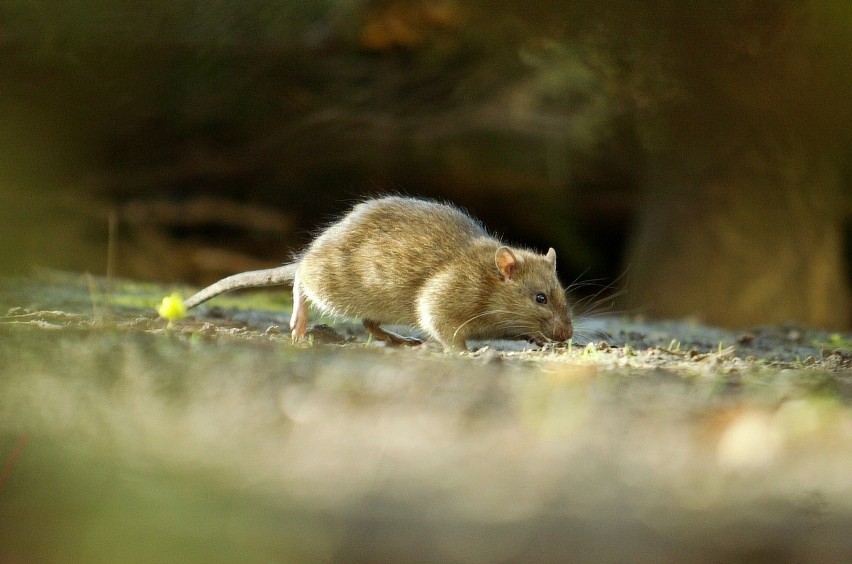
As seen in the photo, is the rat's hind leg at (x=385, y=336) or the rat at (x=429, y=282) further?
the rat's hind leg at (x=385, y=336)

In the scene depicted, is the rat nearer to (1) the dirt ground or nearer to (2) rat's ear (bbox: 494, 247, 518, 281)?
(2) rat's ear (bbox: 494, 247, 518, 281)

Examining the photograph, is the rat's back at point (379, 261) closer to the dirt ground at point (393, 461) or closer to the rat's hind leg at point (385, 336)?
the rat's hind leg at point (385, 336)

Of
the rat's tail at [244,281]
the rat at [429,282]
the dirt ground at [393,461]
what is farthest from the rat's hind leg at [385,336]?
the dirt ground at [393,461]

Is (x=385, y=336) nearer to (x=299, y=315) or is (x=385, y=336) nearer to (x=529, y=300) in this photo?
(x=299, y=315)

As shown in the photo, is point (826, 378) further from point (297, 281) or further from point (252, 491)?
point (297, 281)

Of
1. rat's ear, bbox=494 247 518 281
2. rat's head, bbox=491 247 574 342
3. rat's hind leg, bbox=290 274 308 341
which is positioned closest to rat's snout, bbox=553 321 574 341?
rat's head, bbox=491 247 574 342

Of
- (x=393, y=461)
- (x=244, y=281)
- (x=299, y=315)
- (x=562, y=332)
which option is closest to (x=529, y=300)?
(x=562, y=332)
